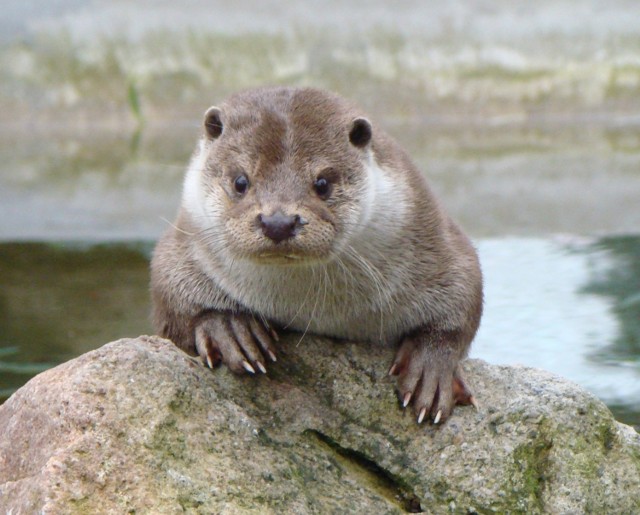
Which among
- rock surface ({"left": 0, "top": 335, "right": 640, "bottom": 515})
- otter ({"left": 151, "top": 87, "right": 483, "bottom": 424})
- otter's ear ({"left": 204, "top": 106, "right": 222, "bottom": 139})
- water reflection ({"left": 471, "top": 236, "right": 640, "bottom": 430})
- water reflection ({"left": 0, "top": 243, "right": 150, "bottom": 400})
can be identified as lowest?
water reflection ({"left": 0, "top": 243, "right": 150, "bottom": 400})

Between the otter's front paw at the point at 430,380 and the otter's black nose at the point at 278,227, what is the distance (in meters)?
0.75

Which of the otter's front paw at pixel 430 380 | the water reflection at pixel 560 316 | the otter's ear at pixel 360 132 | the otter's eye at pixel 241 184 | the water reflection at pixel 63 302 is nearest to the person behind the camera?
the otter's eye at pixel 241 184

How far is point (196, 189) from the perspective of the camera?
12.4 feet

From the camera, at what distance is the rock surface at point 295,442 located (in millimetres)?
3062

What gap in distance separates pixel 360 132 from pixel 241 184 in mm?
491

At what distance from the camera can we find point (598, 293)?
710cm

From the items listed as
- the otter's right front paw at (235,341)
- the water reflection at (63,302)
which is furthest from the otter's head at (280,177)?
the water reflection at (63,302)

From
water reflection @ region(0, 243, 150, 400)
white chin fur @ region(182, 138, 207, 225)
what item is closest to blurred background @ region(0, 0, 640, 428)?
water reflection @ region(0, 243, 150, 400)

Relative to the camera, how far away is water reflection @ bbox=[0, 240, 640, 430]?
19.9 ft

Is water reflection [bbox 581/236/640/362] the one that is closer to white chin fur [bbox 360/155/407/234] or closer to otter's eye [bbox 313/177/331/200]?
white chin fur [bbox 360/155/407/234]

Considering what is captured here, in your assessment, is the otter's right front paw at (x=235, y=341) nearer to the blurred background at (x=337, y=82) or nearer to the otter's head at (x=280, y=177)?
the otter's head at (x=280, y=177)

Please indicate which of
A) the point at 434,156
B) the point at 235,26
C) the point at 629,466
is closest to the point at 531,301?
the point at 629,466

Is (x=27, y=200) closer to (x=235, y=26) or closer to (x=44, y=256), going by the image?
(x=44, y=256)

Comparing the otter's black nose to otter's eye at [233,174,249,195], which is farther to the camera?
otter's eye at [233,174,249,195]
